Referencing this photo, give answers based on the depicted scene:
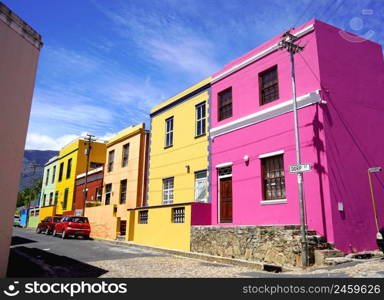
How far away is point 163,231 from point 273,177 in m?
6.94

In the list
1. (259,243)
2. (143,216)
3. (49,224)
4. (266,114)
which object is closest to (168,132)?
(143,216)

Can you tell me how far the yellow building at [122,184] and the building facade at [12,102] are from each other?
13.2 metres

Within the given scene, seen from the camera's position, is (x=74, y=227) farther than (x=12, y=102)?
Yes

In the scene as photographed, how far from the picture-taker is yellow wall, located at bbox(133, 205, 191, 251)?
15497 mm

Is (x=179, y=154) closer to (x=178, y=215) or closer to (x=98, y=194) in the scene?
(x=178, y=215)

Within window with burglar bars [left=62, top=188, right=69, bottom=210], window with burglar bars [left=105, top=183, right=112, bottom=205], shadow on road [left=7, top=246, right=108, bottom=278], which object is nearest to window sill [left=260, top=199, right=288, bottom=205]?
shadow on road [left=7, top=246, right=108, bottom=278]

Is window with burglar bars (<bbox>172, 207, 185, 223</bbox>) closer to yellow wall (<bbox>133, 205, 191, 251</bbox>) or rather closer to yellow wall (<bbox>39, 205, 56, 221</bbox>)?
yellow wall (<bbox>133, 205, 191, 251</bbox>)

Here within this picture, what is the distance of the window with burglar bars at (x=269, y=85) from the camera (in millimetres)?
13930

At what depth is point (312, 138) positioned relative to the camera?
11.8m

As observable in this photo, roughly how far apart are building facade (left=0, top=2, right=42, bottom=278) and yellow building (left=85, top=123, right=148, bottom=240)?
13230 millimetres

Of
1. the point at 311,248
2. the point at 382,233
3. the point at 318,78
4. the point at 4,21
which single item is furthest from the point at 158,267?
the point at 318,78

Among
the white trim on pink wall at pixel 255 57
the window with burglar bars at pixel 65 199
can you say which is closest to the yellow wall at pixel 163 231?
the white trim on pink wall at pixel 255 57

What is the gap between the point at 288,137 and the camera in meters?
12.6

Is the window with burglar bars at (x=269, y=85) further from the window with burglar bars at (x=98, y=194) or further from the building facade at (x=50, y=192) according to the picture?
the building facade at (x=50, y=192)
